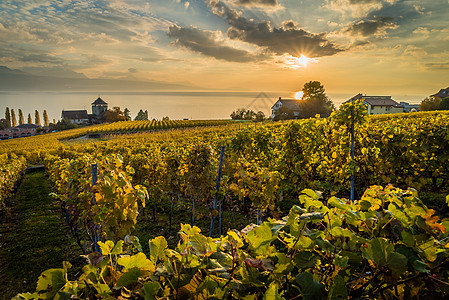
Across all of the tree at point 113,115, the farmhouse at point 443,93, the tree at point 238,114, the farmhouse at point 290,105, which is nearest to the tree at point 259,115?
the farmhouse at point 290,105

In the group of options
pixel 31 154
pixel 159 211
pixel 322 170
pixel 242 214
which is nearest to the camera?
pixel 322 170

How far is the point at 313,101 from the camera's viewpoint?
194 ft

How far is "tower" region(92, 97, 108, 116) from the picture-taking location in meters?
111

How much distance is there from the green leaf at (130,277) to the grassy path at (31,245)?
6.15 meters

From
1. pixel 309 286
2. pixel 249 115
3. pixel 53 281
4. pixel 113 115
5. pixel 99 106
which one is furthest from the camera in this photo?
pixel 99 106

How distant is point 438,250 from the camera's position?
877mm

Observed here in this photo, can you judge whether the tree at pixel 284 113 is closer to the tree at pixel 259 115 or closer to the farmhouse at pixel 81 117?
the tree at pixel 259 115

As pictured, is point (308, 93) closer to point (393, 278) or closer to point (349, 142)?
point (349, 142)

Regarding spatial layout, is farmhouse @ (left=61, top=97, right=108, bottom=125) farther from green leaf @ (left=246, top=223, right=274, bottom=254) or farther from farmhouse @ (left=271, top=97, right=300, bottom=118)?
green leaf @ (left=246, top=223, right=274, bottom=254)

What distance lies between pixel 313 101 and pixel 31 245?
200 feet

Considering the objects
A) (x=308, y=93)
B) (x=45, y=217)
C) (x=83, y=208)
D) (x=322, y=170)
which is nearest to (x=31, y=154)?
(x=45, y=217)

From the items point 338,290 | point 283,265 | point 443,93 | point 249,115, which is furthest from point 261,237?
point 443,93

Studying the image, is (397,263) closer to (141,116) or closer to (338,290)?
(338,290)

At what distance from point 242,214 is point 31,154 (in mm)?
27070
